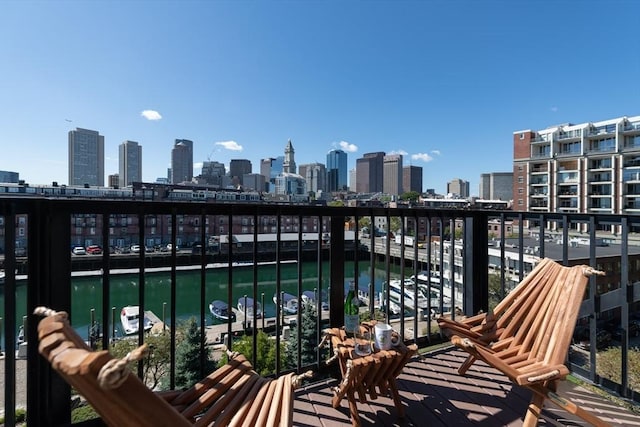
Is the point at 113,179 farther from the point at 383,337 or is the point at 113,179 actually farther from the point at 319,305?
the point at 383,337

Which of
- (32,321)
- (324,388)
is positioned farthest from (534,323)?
(32,321)

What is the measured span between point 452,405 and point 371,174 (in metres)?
102

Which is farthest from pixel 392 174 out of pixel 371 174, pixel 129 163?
pixel 129 163

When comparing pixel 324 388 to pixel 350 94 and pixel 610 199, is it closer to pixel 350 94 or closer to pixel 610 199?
pixel 350 94

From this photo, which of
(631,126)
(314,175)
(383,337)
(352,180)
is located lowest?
(383,337)

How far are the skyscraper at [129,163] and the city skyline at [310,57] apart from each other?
140 ft

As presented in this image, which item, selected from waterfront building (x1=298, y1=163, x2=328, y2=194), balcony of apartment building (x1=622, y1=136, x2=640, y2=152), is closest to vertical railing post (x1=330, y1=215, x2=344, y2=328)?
balcony of apartment building (x1=622, y1=136, x2=640, y2=152)

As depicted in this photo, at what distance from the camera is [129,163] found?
71562 millimetres

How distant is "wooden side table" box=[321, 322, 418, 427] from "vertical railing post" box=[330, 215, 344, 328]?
1.13 ft

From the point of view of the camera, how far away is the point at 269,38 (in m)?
11.3

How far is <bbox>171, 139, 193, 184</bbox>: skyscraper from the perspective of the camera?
78662mm

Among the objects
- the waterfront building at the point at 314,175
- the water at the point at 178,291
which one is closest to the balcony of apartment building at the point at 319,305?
the water at the point at 178,291

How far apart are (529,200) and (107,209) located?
43.7 meters

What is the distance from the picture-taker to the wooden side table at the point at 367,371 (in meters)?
1.46
